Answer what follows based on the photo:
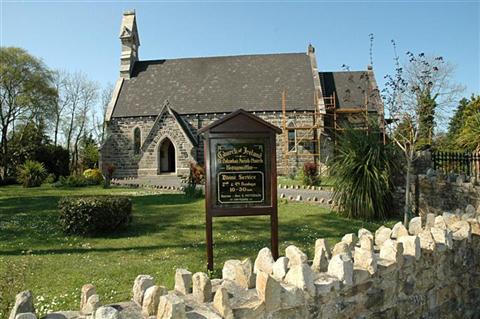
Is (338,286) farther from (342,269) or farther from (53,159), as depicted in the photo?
(53,159)

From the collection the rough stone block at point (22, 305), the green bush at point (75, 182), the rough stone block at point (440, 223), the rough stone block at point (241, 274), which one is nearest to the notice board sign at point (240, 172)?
the rough stone block at point (440, 223)

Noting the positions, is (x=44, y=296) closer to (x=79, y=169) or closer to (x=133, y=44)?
(x=133, y=44)

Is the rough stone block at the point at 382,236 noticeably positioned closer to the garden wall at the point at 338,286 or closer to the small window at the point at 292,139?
the garden wall at the point at 338,286

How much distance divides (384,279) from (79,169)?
3949 cm

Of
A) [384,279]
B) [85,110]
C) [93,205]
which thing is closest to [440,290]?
[384,279]

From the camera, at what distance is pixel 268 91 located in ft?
101

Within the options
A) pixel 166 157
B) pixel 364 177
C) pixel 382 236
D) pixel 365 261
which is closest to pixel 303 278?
pixel 365 261

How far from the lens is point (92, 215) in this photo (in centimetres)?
870

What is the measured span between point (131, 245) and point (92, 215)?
1441 mm

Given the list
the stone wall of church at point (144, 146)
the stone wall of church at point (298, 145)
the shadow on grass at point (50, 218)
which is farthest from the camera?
the stone wall of church at point (144, 146)

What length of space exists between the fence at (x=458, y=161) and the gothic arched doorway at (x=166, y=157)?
71.0 feet

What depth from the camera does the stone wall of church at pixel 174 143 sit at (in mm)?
29359

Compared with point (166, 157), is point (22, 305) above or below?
below

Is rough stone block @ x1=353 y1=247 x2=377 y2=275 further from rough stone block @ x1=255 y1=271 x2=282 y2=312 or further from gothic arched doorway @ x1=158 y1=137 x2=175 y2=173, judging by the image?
gothic arched doorway @ x1=158 y1=137 x2=175 y2=173
